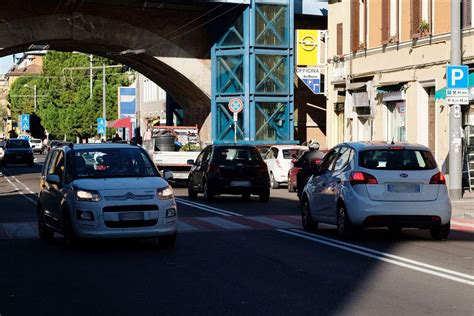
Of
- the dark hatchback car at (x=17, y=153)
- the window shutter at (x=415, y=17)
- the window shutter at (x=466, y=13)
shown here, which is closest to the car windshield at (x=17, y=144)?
the dark hatchback car at (x=17, y=153)

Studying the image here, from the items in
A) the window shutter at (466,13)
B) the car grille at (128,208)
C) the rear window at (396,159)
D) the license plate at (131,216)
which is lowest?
the license plate at (131,216)

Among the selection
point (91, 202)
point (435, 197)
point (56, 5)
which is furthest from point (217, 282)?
point (56, 5)

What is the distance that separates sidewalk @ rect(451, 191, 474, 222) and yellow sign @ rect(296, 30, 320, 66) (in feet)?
76.1

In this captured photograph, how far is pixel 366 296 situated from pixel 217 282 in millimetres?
1850

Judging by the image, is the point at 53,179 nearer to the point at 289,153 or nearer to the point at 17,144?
the point at 289,153

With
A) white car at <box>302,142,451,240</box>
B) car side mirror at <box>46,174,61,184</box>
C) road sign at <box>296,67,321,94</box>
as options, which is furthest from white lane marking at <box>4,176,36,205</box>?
road sign at <box>296,67,321,94</box>

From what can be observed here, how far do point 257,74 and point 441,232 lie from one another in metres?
32.2

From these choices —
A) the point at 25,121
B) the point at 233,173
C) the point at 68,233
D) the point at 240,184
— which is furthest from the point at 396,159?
the point at 25,121

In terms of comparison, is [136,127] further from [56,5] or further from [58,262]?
[58,262]

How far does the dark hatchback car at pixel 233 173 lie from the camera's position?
2775cm

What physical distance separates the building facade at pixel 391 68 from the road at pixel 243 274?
1460 centimetres

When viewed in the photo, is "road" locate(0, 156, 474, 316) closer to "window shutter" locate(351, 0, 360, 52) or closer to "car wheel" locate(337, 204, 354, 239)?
"car wheel" locate(337, 204, 354, 239)

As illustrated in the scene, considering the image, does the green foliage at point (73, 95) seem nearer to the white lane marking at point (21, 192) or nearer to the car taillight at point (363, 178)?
the white lane marking at point (21, 192)

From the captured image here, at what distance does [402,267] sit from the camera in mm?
12797
